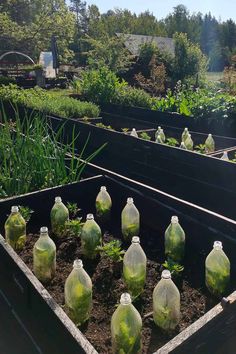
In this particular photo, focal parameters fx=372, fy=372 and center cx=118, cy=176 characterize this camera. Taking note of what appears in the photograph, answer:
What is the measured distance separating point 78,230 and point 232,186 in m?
1.56

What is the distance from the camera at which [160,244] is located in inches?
94.4

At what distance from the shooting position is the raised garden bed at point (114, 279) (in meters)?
1.38

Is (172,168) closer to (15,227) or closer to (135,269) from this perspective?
(15,227)

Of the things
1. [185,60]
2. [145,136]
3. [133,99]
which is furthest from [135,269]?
[185,60]

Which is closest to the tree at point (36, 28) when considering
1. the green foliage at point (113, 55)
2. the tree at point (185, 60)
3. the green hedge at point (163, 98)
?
the green foliage at point (113, 55)

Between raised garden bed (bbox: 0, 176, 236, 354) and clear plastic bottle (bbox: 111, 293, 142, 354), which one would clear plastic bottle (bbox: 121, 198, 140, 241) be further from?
clear plastic bottle (bbox: 111, 293, 142, 354)

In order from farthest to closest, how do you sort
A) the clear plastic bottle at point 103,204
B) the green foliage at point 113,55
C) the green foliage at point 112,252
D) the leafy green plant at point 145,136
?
1. the green foliage at point 113,55
2. the leafy green plant at point 145,136
3. the clear plastic bottle at point 103,204
4. the green foliage at point 112,252

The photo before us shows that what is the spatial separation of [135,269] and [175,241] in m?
0.38

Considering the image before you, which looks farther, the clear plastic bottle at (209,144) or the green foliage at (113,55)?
the green foliage at (113,55)

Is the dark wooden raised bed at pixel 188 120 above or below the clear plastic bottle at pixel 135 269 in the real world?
above

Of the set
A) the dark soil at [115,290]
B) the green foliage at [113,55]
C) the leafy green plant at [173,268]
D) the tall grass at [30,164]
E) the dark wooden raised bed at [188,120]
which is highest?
the green foliage at [113,55]

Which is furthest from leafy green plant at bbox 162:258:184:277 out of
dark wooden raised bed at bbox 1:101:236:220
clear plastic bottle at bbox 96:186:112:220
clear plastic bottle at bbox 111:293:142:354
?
dark wooden raised bed at bbox 1:101:236:220

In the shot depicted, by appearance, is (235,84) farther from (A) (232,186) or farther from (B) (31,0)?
(B) (31,0)

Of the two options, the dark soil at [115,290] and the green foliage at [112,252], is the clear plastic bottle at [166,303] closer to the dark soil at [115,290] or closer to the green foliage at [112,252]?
the dark soil at [115,290]
